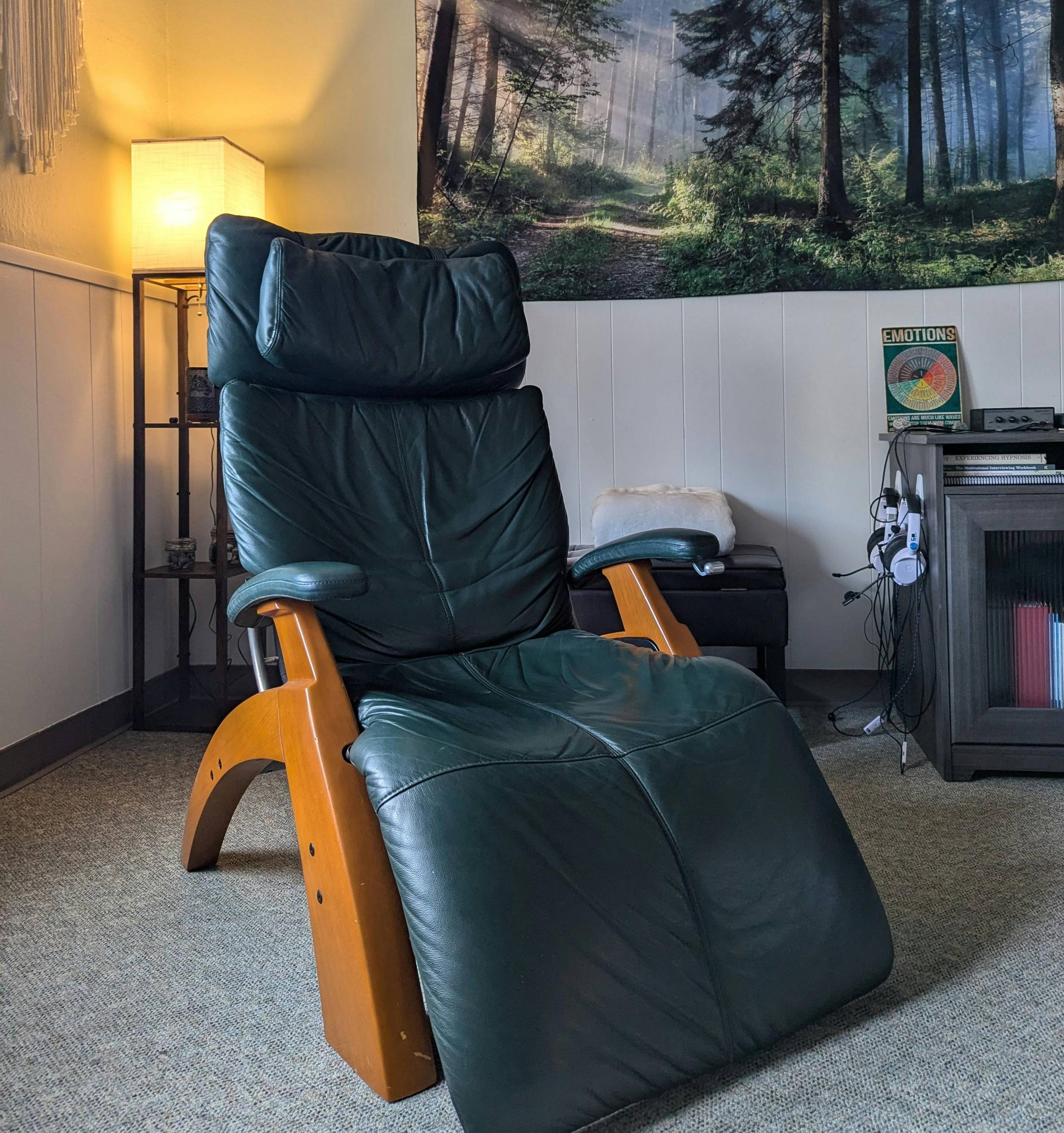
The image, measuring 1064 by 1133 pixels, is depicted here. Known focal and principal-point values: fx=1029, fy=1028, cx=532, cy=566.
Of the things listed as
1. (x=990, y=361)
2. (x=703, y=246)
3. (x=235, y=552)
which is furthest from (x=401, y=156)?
(x=990, y=361)

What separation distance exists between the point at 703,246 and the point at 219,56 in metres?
1.49

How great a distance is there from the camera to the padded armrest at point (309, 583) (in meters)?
1.23

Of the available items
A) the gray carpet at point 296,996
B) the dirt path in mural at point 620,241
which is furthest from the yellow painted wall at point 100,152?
the gray carpet at point 296,996

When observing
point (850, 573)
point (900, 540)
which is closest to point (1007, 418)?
point (900, 540)

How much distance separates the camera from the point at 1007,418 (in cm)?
253

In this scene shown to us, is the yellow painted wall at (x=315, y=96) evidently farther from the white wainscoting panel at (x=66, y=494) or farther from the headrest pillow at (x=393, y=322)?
the headrest pillow at (x=393, y=322)

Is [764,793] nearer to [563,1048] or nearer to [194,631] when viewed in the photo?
[563,1048]

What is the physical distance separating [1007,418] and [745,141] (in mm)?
1018

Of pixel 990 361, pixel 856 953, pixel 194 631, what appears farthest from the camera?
Answer: pixel 194 631

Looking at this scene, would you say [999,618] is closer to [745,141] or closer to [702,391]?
[702,391]

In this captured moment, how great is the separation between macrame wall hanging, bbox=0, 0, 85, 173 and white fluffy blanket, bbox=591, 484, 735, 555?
155 cm

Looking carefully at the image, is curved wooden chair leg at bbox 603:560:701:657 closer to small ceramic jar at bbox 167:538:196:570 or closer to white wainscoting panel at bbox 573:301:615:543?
white wainscoting panel at bbox 573:301:615:543

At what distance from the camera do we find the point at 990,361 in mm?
2781

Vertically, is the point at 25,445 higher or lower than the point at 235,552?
higher
